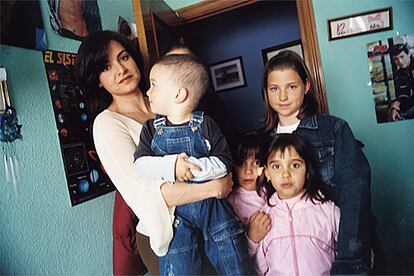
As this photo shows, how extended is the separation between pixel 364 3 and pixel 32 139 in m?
0.61

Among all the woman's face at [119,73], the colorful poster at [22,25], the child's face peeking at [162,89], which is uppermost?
the colorful poster at [22,25]

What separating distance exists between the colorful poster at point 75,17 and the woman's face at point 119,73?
0.22 ft

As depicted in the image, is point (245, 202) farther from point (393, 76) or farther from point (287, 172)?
point (393, 76)

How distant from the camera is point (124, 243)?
56cm

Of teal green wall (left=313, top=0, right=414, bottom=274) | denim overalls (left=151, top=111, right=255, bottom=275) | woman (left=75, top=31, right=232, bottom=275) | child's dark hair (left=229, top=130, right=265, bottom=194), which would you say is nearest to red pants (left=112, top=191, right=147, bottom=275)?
woman (left=75, top=31, right=232, bottom=275)

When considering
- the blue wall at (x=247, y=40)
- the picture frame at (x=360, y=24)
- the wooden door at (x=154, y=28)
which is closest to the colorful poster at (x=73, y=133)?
the wooden door at (x=154, y=28)

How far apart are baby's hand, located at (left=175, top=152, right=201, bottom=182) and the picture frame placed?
38 centimetres

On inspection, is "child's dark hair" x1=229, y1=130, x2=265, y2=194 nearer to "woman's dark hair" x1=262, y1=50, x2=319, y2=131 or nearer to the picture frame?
"woman's dark hair" x1=262, y1=50, x2=319, y2=131

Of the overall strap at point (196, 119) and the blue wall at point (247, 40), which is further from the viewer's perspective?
the blue wall at point (247, 40)

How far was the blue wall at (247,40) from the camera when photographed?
0.59 metres

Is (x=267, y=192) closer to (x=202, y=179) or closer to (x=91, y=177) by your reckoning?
(x=202, y=179)

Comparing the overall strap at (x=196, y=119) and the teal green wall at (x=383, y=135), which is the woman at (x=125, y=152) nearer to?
the overall strap at (x=196, y=119)

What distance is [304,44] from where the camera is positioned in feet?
1.98

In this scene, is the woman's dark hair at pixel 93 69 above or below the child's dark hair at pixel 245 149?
above
